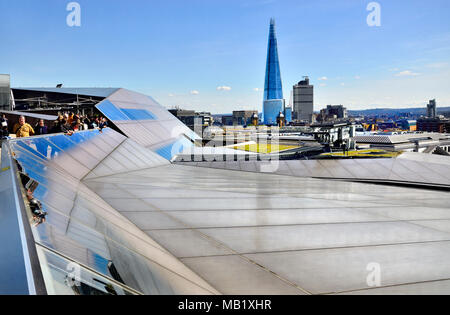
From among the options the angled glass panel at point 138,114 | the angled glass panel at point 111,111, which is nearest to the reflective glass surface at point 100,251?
the angled glass panel at point 111,111

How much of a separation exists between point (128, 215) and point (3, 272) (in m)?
3.20

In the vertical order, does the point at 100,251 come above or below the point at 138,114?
below

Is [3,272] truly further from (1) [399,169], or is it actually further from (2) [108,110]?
(2) [108,110]

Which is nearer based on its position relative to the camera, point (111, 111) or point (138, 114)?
point (111, 111)

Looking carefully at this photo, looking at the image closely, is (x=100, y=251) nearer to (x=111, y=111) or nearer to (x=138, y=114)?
(x=111, y=111)

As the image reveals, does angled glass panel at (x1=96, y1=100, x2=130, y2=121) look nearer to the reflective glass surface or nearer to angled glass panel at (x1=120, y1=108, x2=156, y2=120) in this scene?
angled glass panel at (x1=120, y1=108, x2=156, y2=120)

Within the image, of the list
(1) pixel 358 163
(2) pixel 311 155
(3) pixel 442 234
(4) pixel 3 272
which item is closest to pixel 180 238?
(4) pixel 3 272

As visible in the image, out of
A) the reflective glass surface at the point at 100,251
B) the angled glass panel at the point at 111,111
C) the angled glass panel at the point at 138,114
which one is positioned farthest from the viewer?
the angled glass panel at the point at 138,114

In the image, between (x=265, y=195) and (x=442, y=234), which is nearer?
(x=442, y=234)

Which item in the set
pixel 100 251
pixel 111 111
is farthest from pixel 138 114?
pixel 100 251

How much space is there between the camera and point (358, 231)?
4.55m

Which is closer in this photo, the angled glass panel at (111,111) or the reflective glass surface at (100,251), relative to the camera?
the reflective glass surface at (100,251)

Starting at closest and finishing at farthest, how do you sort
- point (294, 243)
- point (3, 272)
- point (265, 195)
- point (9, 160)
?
point (3, 272) → point (294, 243) → point (9, 160) → point (265, 195)

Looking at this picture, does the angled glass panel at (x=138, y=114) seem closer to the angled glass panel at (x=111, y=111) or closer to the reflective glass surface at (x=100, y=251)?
the angled glass panel at (x=111, y=111)
